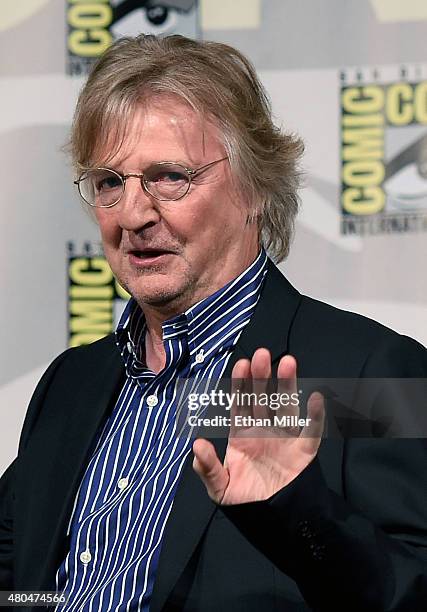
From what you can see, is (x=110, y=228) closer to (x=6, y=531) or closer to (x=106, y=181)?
(x=106, y=181)

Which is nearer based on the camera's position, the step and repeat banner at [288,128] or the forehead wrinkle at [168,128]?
the forehead wrinkle at [168,128]

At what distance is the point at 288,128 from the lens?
88.0 inches

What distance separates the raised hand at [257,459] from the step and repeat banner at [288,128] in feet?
3.62

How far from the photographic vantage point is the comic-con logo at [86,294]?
2.37 metres

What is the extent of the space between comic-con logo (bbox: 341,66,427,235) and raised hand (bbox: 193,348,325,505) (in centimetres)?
113

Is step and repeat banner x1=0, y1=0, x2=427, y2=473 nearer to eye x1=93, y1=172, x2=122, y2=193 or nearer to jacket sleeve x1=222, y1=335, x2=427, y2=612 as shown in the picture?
eye x1=93, y1=172, x2=122, y2=193

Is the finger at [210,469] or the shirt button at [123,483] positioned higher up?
the finger at [210,469]

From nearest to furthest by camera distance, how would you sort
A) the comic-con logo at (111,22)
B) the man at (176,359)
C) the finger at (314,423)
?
the finger at (314,423) → the man at (176,359) → the comic-con logo at (111,22)

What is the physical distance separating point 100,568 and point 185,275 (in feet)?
1.41

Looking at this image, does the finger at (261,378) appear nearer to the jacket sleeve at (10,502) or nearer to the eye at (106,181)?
the eye at (106,181)

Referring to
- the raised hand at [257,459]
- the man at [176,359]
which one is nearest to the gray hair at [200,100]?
the man at [176,359]

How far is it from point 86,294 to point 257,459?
1.28 m

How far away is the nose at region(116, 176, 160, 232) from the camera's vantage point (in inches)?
61.1

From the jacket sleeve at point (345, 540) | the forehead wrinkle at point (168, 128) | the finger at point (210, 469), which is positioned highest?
the forehead wrinkle at point (168, 128)
